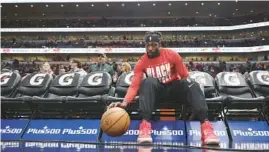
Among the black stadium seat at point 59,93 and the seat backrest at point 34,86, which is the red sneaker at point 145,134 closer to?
the black stadium seat at point 59,93

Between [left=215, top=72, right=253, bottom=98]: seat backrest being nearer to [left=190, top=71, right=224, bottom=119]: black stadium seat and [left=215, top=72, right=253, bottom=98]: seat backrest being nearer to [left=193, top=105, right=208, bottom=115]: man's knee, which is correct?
[left=190, top=71, right=224, bottom=119]: black stadium seat

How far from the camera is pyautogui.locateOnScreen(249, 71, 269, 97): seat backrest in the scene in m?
3.29

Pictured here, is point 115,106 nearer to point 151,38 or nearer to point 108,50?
point 151,38

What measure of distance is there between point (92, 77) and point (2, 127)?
100cm

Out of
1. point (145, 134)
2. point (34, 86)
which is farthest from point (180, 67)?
point (34, 86)

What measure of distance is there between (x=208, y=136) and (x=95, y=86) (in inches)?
51.8

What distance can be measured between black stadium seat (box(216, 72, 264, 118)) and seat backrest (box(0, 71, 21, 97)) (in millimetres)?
2104

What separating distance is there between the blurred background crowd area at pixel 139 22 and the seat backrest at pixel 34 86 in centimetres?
2470

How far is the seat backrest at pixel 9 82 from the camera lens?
11.7 ft

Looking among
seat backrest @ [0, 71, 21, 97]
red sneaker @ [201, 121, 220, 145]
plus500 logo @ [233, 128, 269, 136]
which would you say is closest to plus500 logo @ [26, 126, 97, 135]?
seat backrest @ [0, 71, 21, 97]

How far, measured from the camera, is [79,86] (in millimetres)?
3514

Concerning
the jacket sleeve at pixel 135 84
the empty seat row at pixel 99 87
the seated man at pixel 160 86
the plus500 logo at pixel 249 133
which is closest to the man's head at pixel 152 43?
the seated man at pixel 160 86

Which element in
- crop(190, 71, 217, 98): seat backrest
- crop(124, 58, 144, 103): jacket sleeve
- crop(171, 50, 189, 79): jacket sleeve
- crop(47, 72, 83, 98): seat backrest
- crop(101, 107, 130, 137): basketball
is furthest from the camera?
crop(47, 72, 83, 98): seat backrest

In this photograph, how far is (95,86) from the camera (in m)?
3.44
